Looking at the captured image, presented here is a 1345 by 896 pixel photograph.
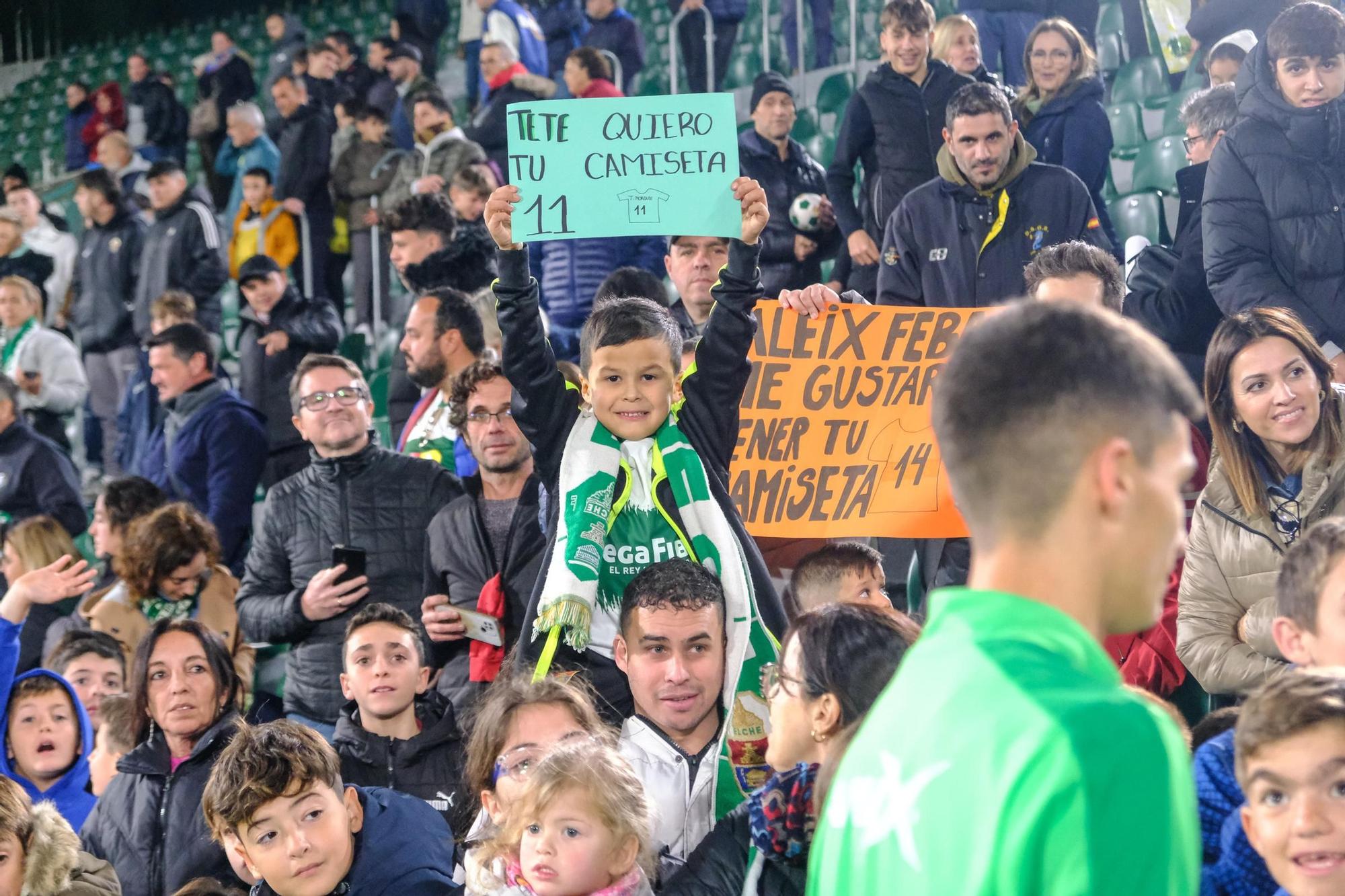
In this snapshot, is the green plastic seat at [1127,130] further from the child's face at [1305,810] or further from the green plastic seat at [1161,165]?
the child's face at [1305,810]

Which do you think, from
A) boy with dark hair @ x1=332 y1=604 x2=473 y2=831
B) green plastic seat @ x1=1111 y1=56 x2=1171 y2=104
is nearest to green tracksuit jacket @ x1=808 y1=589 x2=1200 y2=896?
boy with dark hair @ x1=332 y1=604 x2=473 y2=831

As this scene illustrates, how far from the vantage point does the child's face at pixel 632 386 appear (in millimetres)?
4293

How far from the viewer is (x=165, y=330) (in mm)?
7914

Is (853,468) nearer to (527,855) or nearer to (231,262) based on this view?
(527,855)

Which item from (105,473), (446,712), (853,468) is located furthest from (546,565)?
(105,473)

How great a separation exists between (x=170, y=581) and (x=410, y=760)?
85.2 inches

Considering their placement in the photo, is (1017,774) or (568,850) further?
(568,850)

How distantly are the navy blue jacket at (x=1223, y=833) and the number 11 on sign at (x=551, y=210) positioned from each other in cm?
235

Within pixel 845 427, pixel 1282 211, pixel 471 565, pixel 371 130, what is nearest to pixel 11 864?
pixel 471 565

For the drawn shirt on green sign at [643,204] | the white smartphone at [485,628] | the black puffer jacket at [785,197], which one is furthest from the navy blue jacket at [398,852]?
the black puffer jacket at [785,197]

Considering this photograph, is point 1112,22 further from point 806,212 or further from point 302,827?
point 302,827

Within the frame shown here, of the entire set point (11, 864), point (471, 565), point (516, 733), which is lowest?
point (11, 864)

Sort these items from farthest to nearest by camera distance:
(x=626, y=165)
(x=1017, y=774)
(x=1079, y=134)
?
(x=1079, y=134) → (x=626, y=165) → (x=1017, y=774)

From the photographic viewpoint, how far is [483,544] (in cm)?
538
